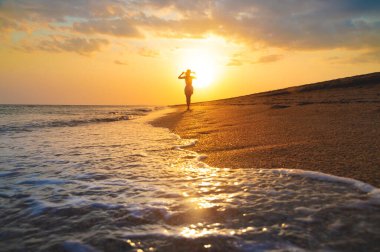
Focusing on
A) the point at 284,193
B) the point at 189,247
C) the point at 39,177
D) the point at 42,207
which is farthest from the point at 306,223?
the point at 39,177

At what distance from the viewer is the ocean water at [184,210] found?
157cm

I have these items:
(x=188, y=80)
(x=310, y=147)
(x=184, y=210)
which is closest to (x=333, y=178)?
(x=310, y=147)

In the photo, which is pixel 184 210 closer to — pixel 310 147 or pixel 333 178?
pixel 333 178

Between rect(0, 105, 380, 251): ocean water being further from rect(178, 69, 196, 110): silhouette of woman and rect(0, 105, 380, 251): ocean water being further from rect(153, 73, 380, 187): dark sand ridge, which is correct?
rect(178, 69, 196, 110): silhouette of woman

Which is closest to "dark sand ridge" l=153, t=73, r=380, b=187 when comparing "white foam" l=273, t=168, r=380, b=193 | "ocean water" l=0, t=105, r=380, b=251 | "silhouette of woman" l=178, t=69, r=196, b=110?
"white foam" l=273, t=168, r=380, b=193

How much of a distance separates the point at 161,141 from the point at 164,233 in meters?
3.73

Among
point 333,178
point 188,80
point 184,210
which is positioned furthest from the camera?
point 188,80

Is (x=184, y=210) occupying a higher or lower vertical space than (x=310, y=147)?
lower

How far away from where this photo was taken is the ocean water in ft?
5.15

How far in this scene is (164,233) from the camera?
1.70 metres

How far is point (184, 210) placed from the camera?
6.65 feet

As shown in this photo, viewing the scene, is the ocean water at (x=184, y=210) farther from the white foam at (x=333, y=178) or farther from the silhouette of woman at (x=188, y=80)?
the silhouette of woman at (x=188, y=80)

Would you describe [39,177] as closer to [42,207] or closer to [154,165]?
[42,207]

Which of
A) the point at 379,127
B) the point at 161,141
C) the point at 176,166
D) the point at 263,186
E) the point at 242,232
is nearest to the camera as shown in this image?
the point at 242,232
